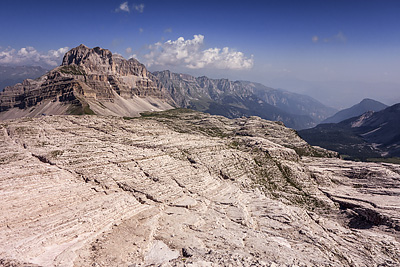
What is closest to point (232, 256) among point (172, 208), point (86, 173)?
point (172, 208)

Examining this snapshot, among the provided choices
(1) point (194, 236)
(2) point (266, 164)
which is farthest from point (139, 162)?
(2) point (266, 164)

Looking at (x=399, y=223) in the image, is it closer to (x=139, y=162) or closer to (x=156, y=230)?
(x=156, y=230)

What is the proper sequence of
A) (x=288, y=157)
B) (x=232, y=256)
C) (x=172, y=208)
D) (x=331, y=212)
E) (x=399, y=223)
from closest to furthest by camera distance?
(x=232, y=256)
(x=172, y=208)
(x=399, y=223)
(x=331, y=212)
(x=288, y=157)

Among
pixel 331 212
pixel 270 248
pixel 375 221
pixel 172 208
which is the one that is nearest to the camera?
pixel 270 248

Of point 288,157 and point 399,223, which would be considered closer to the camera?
point 399,223

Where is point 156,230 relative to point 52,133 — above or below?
below

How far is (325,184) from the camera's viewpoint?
79438mm

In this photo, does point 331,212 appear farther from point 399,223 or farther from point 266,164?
point 266,164

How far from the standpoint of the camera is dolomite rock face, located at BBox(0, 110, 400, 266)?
106 ft

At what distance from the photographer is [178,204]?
162 feet

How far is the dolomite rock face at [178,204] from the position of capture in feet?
106

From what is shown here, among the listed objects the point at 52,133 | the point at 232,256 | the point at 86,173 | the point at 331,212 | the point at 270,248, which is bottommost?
the point at 331,212

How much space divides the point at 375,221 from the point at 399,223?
4.77 m

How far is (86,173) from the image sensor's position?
53219 mm
